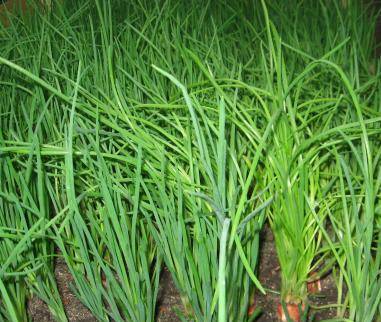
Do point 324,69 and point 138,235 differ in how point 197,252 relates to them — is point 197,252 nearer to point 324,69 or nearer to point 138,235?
point 138,235

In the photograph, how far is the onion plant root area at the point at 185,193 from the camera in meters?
0.62

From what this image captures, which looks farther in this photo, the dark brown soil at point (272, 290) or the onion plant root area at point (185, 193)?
the dark brown soil at point (272, 290)

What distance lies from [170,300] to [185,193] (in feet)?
0.67

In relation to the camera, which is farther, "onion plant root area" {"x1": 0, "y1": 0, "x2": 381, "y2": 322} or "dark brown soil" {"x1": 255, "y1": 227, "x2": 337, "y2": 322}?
"dark brown soil" {"x1": 255, "y1": 227, "x2": 337, "y2": 322}

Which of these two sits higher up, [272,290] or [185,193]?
[185,193]

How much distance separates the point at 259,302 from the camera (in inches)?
29.6

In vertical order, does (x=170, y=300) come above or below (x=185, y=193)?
below

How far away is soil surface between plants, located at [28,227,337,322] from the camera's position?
74cm

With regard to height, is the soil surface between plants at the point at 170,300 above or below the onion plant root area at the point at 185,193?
below

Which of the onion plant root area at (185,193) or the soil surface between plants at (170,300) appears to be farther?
the soil surface between plants at (170,300)

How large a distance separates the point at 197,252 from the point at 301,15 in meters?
0.71

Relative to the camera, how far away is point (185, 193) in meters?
0.66

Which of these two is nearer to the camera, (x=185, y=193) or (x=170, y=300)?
(x=185, y=193)

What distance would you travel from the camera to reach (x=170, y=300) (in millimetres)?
763
